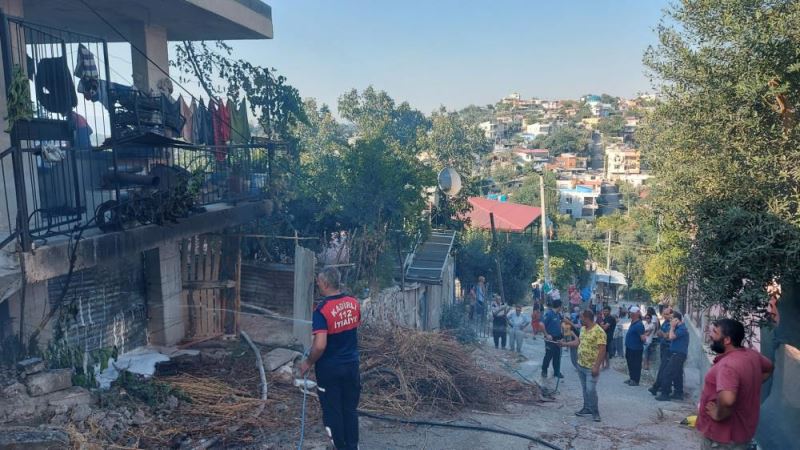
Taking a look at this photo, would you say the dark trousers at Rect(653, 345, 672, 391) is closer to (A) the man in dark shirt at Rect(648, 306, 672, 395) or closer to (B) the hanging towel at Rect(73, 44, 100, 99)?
(A) the man in dark shirt at Rect(648, 306, 672, 395)

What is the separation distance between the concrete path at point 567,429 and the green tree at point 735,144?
206 centimetres

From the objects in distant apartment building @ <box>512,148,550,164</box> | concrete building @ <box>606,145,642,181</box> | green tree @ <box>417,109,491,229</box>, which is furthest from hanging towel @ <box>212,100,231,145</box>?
distant apartment building @ <box>512,148,550,164</box>

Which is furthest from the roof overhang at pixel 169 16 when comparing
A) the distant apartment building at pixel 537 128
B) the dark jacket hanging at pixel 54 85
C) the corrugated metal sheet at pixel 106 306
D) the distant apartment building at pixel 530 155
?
the distant apartment building at pixel 537 128

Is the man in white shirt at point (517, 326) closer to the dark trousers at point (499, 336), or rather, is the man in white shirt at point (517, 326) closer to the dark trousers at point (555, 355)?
the dark trousers at point (499, 336)

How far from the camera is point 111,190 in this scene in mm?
7875

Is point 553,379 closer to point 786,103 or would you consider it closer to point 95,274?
point 786,103

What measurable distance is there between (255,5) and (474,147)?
38.6 metres

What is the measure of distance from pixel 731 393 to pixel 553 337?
670 cm

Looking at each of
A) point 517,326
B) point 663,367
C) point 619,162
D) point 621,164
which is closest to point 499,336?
point 517,326

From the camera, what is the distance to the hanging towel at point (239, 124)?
1120 centimetres

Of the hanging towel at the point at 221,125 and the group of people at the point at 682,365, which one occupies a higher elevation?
the hanging towel at the point at 221,125

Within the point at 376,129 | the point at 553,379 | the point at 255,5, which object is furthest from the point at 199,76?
the point at 553,379

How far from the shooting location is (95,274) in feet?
27.0

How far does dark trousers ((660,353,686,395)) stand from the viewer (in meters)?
9.63
